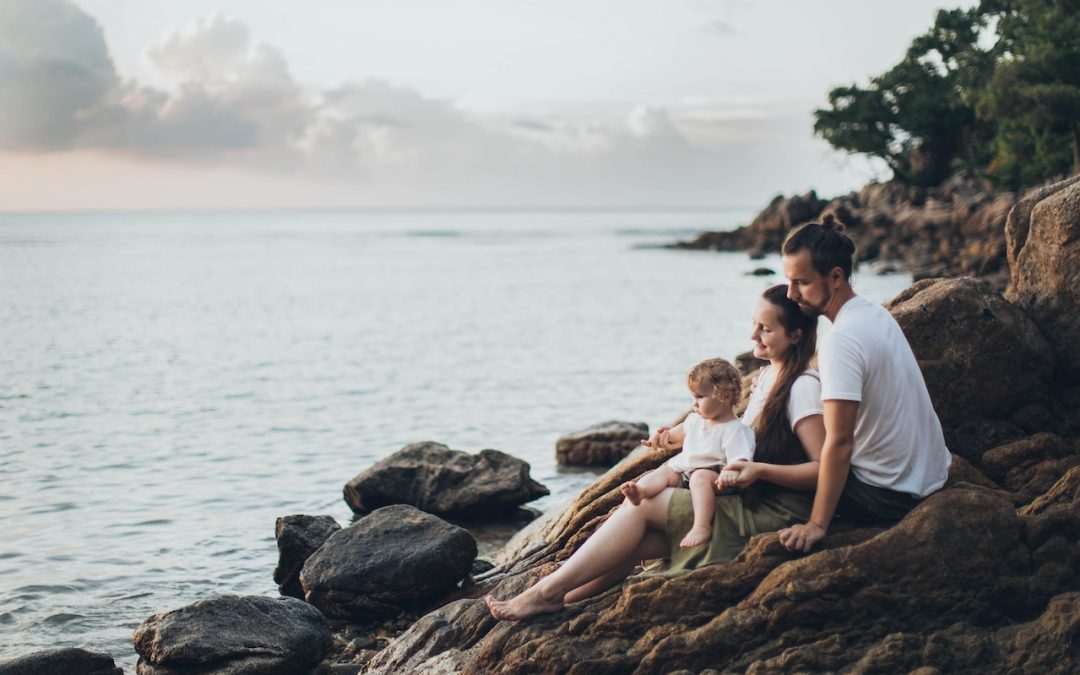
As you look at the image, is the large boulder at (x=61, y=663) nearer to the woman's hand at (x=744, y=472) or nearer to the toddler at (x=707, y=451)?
the toddler at (x=707, y=451)

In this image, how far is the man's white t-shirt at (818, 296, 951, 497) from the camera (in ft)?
19.7

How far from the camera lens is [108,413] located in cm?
2180

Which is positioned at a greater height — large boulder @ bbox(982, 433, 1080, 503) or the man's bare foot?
large boulder @ bbox(982, 433, 1080, 503)

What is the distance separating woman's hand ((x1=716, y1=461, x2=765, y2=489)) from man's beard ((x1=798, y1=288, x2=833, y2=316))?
3.11 feet

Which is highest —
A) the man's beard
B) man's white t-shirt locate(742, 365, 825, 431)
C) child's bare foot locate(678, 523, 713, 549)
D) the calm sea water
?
the man's beard

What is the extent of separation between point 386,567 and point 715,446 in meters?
4.16

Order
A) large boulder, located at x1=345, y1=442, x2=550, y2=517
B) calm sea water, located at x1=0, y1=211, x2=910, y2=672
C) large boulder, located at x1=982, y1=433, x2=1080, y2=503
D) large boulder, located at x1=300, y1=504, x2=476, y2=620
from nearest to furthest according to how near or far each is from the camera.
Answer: large boulder, located at x1=982, y1=433, x2=1080, y2=503, large boulder, located at x1=300, y1=504, x2=476, y2=620, calm sea water, located at x1=0, y1=211, x2=910, y2=672, large boulder, located at x1=345, y1=442, x2=550, y2=517

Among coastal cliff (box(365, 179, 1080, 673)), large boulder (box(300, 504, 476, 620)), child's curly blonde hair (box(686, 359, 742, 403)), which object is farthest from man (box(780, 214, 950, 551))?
large boulder (box(300, 504, 476, 620))

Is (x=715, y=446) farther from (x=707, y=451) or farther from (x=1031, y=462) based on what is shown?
(x=1031, y=462)

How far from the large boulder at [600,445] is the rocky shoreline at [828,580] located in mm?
5191

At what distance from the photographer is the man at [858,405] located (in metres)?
5.99

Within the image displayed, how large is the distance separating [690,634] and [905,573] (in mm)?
1201

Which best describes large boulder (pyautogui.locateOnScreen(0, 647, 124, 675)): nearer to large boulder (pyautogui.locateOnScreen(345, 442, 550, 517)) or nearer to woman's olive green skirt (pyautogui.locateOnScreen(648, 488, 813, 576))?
woman's olive green skirt (pyautogui.locateOnScreen(648, 488, 813, 576))

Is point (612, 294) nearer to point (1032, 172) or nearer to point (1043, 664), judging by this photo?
point (1032, 172)
